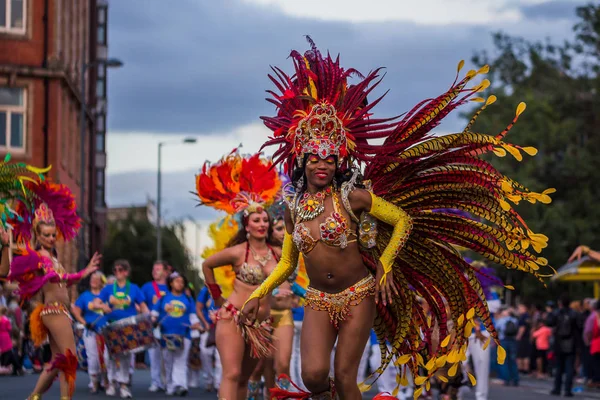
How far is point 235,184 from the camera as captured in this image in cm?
1250

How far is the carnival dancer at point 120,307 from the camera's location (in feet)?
60.5

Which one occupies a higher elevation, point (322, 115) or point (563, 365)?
point (322, 115)

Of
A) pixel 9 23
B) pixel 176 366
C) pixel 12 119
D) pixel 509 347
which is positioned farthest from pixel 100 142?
pixel 176 366

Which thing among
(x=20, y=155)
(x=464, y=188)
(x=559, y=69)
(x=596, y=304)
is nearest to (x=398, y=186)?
(x=464, y=188)

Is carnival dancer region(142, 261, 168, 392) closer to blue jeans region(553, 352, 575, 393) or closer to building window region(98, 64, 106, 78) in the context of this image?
blue jeans region(553, 352, 575, 393)

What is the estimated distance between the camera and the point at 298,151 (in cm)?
873

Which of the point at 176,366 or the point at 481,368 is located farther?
the point at 176,366

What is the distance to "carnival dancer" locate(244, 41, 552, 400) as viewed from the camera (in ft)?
27.9

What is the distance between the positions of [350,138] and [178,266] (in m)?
63.8

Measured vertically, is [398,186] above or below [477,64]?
below

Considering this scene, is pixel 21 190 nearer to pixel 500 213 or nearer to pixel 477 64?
pixel 500 213

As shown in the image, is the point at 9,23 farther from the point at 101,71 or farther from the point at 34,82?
the point at 101,71

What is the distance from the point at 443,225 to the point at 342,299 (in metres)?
0.93

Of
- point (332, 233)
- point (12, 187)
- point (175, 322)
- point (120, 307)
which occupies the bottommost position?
point (175, 322)
